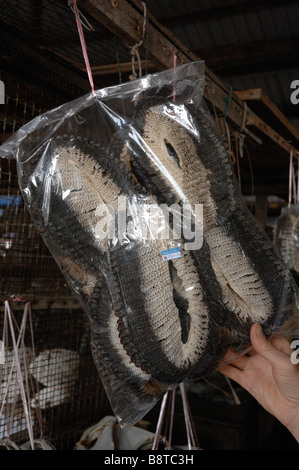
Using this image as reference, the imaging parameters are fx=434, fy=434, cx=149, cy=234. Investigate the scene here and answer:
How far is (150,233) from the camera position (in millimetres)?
655

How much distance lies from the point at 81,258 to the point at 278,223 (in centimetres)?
172

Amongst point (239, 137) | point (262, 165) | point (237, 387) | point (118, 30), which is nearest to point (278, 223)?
point (262, 165)

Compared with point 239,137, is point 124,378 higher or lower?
lower

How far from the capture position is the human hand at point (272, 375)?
782 mm

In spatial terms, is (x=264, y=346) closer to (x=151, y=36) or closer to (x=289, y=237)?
(x=151, y=36)

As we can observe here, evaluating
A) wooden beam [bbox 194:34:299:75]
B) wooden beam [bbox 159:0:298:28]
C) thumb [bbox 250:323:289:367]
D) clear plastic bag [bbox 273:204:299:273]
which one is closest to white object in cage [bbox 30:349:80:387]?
clear plastic bag [bbox 273:204:299:273]

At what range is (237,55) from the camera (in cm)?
289

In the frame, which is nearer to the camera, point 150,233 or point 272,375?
point 150,233

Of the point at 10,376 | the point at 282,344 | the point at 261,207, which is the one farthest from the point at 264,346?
the point at 261,207

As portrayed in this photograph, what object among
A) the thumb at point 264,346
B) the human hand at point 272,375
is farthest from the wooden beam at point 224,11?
the thumb at point 264,346

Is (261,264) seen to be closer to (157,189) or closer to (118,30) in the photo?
(157,189)
